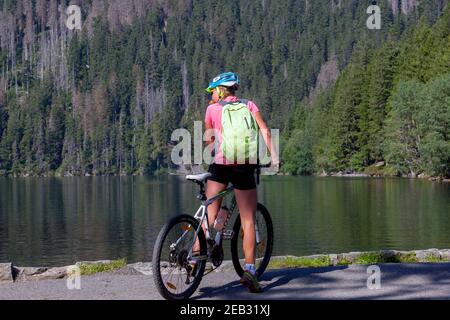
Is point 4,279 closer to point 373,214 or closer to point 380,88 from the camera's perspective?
point 373,214

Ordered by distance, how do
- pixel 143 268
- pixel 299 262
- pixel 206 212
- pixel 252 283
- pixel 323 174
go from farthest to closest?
pixel 323 174 → pixel 299 262 → pixel 143 268 → pixel 206 212 → pixel 252 283

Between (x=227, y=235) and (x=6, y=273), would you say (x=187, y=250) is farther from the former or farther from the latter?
(x=6, y=273)

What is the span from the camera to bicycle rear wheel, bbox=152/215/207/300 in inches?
293

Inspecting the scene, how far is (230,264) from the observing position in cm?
984

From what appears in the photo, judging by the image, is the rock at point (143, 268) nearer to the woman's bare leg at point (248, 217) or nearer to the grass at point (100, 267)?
the grass at point (100, 267)

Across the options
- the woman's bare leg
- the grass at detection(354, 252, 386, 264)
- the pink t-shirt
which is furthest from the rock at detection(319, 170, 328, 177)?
the pink t-shirt

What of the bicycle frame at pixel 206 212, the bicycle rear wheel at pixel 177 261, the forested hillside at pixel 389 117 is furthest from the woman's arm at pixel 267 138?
the forested hillside at pixel 389 117

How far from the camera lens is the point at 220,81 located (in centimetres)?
844

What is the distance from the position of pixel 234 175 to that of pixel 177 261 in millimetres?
1172

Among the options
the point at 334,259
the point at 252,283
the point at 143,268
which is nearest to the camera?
the point at 252,283

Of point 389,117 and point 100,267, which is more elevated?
point 389,117

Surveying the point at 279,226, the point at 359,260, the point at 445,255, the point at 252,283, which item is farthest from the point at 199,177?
the point at 279,226

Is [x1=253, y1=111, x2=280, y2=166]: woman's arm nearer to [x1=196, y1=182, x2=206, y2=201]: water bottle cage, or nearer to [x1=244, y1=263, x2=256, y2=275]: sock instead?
[x1=196, y1=182, x2=206, y2=201]: water bottle cage

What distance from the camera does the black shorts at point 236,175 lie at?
8.23 metres
